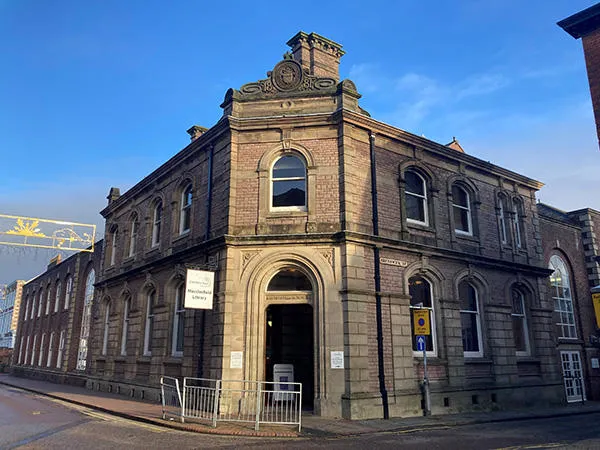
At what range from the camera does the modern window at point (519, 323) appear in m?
18.1

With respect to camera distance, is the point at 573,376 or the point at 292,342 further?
the point at 573,376

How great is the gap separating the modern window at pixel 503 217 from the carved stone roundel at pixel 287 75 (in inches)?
390

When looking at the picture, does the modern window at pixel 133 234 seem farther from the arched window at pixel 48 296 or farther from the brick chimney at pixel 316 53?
the arched window at pixel 48 296

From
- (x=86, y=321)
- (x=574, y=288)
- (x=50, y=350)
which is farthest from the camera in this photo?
(x=50, y=350)

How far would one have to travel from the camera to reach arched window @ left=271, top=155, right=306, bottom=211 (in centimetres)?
1472

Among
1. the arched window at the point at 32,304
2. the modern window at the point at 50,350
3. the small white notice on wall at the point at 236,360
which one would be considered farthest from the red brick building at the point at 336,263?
the arched window at the point at 32,304

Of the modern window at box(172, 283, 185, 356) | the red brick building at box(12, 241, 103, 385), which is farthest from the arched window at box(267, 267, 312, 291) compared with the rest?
the red brick building at box(12, 241, 103, 385)

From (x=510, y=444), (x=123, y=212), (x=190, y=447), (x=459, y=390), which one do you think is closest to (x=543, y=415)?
(x=459, y=390)

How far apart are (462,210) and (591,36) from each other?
24.6 ft

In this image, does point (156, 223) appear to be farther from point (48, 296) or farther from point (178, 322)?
point (48, 296)

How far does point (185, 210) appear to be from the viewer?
1808cm

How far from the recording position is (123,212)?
76.5 ft

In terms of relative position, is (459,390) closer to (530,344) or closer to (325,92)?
(530,344)

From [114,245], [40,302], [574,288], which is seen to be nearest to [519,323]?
[574,288]
